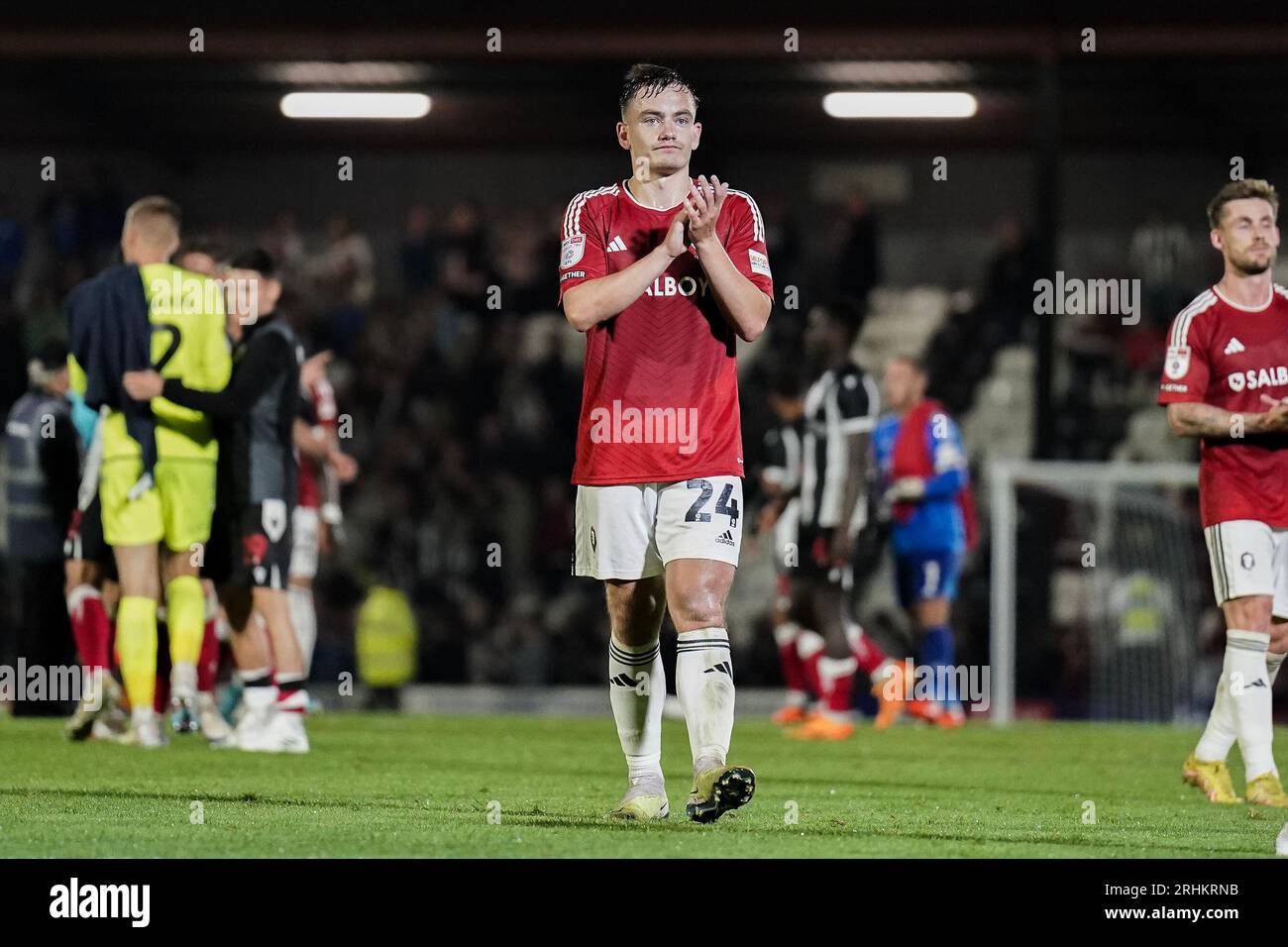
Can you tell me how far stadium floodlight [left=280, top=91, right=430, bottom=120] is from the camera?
20969 millimetres

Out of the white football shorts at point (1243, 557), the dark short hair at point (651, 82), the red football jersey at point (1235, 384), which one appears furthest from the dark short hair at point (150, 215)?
the white football shorts at point (1243, 557)

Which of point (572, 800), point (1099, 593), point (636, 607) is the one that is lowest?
point (572, 800)

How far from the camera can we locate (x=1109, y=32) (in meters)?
17.8

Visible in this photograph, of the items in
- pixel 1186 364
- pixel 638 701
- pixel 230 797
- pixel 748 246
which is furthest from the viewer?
pixel 1186 364

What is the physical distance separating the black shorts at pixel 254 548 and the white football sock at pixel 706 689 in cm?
385

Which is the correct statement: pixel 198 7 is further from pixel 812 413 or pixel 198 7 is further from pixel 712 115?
pixel 812 413

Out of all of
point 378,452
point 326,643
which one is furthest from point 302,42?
point 326,643

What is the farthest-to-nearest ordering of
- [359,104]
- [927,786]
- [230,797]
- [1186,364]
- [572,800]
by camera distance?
1. [359,104]
2. [927,786]
3. [1186,364]
4. [572,800]
5. [230,797]

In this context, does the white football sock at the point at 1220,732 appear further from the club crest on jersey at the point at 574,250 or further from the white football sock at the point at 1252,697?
the club crest on jersey at the point at 574,250

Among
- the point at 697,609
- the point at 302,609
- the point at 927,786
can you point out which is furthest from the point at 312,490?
the point at 697,609

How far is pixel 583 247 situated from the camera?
621 cm

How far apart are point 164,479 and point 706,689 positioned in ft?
14.8

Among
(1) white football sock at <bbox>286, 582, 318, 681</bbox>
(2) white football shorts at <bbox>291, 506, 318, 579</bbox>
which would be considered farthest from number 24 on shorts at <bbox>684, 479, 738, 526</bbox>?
(1) white football sock at <bbox>286, 582, 318, 681</bbox>

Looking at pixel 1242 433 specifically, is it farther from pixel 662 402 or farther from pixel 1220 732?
pixel 662 402
